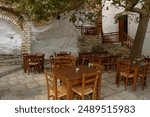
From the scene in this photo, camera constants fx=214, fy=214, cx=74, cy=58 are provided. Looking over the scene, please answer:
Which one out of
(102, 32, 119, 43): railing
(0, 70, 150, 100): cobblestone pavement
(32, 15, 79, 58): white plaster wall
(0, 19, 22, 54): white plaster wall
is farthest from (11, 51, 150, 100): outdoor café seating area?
(102, 32, 119, 43): railing

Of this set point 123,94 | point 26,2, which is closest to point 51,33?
point 26,2

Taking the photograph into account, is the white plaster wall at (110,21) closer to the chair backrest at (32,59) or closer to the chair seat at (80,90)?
the chair backrest at (32,59)

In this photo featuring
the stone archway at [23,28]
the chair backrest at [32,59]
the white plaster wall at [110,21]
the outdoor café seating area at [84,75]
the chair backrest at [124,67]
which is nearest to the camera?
the outdoor café seating area at [84,75]

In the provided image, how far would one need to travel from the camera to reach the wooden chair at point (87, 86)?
209 inches

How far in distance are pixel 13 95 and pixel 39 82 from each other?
1566 millimetres

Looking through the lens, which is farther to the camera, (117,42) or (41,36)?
(117,42)

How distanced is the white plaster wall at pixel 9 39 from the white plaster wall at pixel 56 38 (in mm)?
842

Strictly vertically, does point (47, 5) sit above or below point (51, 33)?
above

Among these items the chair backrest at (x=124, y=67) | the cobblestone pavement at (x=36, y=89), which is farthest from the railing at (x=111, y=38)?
the chair backrest at (x=124, y=67)

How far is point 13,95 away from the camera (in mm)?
6738

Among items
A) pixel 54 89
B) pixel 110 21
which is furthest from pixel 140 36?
pixel 110 21

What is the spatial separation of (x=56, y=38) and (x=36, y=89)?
15.6ft

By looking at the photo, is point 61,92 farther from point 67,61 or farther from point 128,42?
point 128,42

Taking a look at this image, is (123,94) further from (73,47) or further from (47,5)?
(73,47)
